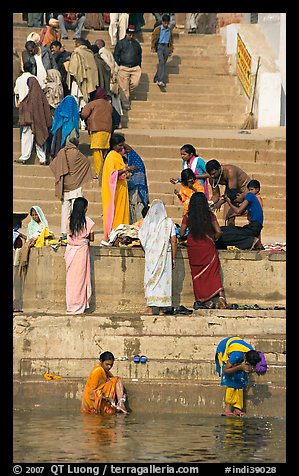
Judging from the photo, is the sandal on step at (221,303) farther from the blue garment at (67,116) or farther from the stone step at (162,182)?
the blue garment at (67,116)

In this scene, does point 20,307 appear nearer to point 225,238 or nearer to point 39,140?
point 225,238

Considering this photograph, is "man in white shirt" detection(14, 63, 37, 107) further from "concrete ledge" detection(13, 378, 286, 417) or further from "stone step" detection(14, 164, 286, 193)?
"concrete ledge" detection(13, 378, 286, 417)

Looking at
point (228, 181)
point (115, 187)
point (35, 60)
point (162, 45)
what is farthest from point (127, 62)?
point (228, 181)

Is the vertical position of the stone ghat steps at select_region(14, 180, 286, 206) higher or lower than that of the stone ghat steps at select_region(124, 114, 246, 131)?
lower

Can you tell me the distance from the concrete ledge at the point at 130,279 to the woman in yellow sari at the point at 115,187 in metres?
0.84

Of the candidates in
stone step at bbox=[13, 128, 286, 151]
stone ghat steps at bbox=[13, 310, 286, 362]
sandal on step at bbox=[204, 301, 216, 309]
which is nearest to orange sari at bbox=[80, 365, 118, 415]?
stone ghat steps at bbox=[13, 310, 286, 362]

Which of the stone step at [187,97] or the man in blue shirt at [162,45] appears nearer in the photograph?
the stone step at [187,97]

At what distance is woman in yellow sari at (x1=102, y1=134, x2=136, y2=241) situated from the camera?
15.5 meters

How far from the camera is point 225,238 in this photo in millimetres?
15008

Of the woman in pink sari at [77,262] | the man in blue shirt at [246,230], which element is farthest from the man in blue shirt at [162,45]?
the woman in pink sari at [77,262]

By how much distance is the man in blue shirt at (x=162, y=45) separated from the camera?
22.6 metres

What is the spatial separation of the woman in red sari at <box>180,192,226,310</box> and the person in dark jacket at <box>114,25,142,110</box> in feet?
23.9

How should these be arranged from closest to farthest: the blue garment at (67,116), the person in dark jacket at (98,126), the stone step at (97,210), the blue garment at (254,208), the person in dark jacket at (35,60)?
the blue garment at (254,208), the stone step at (97,210), the person in dark jacket at (98,126), the blue garment at (67,116), the person in dark jacket at (35,60)

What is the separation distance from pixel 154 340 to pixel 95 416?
91 cm
